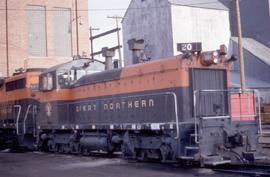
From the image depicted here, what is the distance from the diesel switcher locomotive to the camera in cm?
1193

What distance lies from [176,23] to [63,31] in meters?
11.5

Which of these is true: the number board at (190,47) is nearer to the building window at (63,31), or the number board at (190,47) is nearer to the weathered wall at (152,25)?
the weathered wall at (152,25)

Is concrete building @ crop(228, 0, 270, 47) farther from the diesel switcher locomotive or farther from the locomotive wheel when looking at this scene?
the locomotive wheel

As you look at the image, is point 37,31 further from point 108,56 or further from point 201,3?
point 108,56

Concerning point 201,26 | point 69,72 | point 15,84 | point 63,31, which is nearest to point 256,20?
point 201,26

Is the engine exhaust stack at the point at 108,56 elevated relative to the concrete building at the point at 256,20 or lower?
lower

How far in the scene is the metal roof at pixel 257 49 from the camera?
150 ft

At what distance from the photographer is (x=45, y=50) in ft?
141

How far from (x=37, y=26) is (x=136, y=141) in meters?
31.5

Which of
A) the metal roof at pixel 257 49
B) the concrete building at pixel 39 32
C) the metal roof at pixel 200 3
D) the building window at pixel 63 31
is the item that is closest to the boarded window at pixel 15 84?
the concrete building at pixel 39 32

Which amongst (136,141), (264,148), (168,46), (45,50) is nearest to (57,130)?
(136,141)

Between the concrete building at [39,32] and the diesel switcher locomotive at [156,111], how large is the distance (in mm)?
23695

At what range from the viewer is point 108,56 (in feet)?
55.3

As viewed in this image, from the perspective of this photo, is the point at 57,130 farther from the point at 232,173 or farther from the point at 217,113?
the point at 232,173
